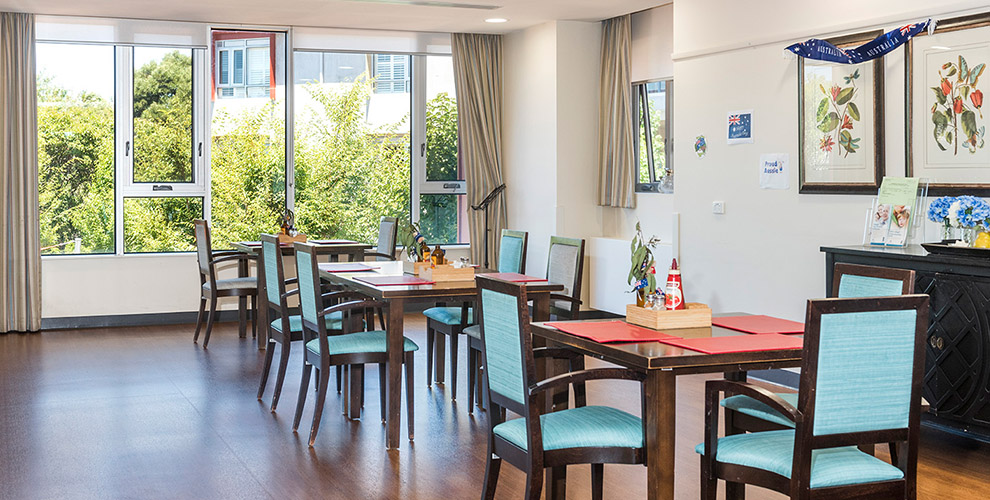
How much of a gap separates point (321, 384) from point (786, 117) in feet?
10.5

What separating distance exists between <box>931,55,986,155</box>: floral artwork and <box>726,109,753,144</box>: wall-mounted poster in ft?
4.48

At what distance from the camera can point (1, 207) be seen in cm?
823

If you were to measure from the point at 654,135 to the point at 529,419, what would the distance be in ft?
18.6

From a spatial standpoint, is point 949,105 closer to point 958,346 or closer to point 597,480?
point 958,346

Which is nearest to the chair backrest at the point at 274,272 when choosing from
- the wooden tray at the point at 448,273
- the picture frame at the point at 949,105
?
the wooden tray at the point at 448,273

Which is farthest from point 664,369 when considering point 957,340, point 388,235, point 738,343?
point 388,235

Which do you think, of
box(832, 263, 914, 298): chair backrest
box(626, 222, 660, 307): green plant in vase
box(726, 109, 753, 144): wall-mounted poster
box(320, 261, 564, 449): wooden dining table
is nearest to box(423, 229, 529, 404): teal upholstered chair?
box(320, 261, 564, 449): wooden dining table

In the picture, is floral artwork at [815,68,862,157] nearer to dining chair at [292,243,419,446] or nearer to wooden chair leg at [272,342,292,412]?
dining chair at [292,243,419,446]

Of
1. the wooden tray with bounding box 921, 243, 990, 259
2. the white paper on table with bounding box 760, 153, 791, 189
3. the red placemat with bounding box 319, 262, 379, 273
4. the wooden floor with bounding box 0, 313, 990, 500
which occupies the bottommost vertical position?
the wooden floor with bounding box 0, 313, 990, 500

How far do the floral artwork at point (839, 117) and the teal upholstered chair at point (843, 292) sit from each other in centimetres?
209

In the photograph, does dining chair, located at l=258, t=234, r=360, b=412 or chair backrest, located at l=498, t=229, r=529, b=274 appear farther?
chair backrest, located at l=498, t=229, r=529, b=274

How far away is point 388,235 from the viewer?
804 cm

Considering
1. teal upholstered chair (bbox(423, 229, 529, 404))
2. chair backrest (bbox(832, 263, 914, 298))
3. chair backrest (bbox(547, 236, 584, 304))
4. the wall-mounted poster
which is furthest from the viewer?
the wall-mounted poster

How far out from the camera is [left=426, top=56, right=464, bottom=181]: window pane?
385 inches
